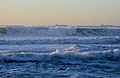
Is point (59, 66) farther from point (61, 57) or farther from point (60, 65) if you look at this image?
point (61, 57)

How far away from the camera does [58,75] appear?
12781 mm

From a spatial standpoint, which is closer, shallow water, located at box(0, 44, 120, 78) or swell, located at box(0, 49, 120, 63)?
shallow water, located at box(0, 44, 120, 78)

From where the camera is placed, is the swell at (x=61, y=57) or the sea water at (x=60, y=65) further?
the swell at (x=61, y=57)

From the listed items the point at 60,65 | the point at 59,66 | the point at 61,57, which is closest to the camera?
the point at 59,66

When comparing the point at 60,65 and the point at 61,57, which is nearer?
the point at 60,65

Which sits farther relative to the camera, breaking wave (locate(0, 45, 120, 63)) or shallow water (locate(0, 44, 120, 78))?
breaking wave (locate(0, 45, 120, 63))

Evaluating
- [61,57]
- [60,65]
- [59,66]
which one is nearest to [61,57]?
[61,57]

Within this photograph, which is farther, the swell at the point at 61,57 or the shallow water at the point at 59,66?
the swell at the point at 61,57

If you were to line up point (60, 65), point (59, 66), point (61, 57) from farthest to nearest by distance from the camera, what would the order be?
point (61, 57), point (60, 65), point (59, 66)

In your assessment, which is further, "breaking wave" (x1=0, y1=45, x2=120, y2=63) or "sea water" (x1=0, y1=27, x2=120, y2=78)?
"breaking wave" (x1=0, y1=45, x2=120, y2=63)

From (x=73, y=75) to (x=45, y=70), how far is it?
1584 mm

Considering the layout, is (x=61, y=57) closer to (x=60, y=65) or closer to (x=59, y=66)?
(x=60, y=65)

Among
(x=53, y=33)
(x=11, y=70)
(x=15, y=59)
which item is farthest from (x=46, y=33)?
(x=11, y=70)

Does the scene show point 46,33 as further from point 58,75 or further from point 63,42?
point 58,75
